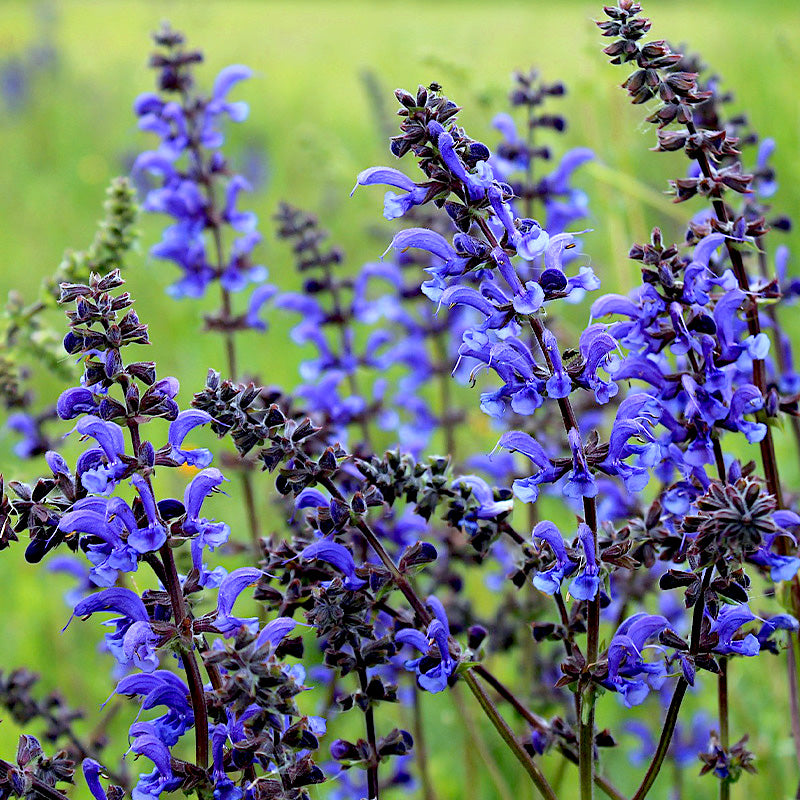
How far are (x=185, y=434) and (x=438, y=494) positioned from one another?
1.54 feet

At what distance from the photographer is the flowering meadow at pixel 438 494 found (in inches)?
63.6

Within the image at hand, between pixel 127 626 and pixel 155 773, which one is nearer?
pixel 155 773

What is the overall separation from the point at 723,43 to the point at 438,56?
8.66m

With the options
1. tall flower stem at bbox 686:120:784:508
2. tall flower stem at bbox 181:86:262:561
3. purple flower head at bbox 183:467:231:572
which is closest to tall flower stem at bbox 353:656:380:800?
purple flower head at bbox 183:467:231:572

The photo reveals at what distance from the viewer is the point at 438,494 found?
6.11 feet

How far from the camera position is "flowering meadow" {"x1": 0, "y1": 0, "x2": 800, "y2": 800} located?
162 centimetres

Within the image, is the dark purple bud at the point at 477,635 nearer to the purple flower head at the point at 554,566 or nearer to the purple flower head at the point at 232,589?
the purple flower head at the point at 554,566

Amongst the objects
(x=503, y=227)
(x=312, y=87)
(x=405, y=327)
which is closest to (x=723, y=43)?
(x=312, y=87)

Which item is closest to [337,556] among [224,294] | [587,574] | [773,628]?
[587,574]

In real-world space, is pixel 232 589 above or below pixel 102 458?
below

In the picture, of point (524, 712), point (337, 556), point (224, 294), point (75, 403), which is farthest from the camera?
point (224, 294)

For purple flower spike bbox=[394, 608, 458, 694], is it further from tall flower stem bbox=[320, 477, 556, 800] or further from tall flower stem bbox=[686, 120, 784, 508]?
tall flower stem bbox=[686, 120, 784, 508]

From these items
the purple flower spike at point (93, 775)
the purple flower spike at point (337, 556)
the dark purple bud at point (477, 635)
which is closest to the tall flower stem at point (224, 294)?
the dark purple bud at point (477, 635)

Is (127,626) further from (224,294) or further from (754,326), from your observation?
(224,294)
